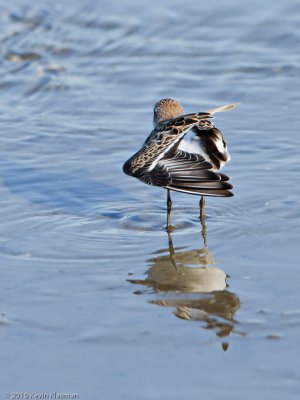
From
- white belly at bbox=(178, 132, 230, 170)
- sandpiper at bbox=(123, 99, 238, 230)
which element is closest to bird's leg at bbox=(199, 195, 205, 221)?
sandpiper at bbox=(123, 99, 238, 230)

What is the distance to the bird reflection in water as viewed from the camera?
4629mm

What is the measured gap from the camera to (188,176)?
573cm

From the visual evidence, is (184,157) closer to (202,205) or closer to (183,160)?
(183,160)

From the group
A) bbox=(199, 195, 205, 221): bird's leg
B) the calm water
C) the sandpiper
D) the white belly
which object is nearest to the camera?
the calm water

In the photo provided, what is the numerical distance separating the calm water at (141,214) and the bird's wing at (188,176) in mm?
395

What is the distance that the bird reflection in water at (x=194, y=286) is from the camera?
463 cm

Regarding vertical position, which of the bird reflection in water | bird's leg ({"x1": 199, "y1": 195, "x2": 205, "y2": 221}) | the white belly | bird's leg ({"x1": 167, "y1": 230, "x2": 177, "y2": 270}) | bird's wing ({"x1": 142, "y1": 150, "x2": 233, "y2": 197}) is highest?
the white belly

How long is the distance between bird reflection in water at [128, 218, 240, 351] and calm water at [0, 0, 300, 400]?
0.04 ft

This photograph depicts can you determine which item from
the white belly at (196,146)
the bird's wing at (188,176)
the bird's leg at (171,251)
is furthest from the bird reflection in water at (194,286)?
the white belly at (196,146)

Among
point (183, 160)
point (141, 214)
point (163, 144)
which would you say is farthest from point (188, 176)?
point (141, 214)

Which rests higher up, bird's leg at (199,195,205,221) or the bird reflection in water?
bird's leg at (199,195,205,221)

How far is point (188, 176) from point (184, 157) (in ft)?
0.84

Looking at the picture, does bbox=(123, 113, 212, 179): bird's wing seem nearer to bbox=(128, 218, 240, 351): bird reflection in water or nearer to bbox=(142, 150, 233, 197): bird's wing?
bbox=(142, 150, 233, 197): bird's wing

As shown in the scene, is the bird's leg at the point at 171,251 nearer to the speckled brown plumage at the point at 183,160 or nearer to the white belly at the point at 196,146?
the speckled brown plumage at the point at 183,160
